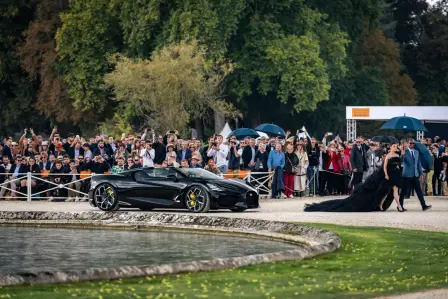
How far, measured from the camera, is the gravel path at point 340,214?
25.1m

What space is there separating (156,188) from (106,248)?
1071 cm

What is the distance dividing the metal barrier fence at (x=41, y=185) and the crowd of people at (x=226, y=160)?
3cm

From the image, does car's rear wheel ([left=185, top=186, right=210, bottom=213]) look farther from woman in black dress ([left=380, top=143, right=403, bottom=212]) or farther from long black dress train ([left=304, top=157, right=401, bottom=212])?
woman in black dress ([left=380, top=143, right=403, bottom=212])

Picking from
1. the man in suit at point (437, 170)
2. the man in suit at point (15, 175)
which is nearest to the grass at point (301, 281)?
the man in suit at point (15, 175)

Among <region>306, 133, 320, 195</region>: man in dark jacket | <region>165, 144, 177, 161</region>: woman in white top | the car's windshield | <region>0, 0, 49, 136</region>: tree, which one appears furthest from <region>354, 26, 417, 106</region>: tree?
the car's windshield

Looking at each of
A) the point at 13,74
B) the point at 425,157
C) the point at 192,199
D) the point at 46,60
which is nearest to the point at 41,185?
the point at 192,199

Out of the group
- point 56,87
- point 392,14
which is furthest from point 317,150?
point 392,14

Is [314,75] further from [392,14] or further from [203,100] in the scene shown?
[392,14]

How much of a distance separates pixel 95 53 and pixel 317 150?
33.6 metres

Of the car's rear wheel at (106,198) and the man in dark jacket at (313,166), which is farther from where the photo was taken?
the man in dark jacket at (313,166)

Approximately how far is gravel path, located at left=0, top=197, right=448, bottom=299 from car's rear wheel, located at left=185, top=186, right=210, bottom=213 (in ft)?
0.88

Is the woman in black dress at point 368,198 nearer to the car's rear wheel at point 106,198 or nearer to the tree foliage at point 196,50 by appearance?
the car's rear wheel at point 106,198

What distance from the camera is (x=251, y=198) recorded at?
29.7 meters

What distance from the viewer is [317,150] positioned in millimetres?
38344
